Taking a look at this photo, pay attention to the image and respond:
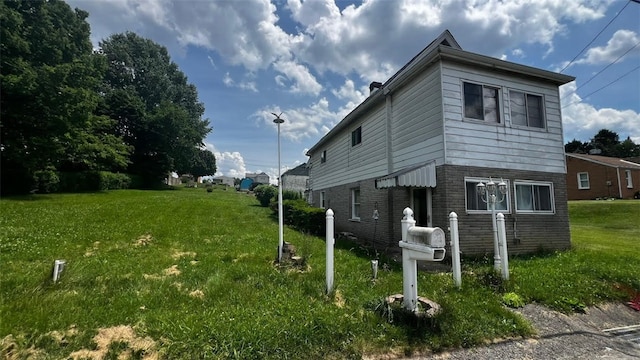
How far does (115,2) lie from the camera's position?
8.97 metres

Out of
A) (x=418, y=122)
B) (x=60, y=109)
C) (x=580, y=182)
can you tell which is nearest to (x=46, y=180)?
(x=60, y=109)

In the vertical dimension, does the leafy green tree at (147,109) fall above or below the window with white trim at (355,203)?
above

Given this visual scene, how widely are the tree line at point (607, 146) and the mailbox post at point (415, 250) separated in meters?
62.1

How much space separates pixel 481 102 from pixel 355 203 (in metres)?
6.50

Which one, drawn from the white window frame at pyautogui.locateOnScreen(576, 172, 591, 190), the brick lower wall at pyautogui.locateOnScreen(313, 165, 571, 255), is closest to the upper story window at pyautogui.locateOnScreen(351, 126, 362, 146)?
the brick lower wall at pyautogui.locateOnScreen(313, 165, 571, 255)

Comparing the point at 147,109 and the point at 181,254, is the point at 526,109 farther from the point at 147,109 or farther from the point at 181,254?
the point at 147,109

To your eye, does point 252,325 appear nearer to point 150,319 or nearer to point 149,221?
point 150,319

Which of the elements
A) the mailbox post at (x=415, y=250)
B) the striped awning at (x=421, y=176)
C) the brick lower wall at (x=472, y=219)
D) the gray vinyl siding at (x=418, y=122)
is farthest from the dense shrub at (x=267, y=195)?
the mailbox post at (x=415, y=250)

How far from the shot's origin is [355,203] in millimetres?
13422

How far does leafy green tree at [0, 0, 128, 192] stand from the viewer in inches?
613

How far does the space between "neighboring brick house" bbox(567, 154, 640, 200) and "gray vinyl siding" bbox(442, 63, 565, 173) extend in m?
22.2

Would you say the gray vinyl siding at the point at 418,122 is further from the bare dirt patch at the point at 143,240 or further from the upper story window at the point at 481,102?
the bare dirt patch at the point at 143,240

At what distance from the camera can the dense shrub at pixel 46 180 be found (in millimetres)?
17859

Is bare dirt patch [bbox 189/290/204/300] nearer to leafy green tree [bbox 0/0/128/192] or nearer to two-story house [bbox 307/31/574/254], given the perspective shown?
two-story house [bbox 307/31/574/254]
